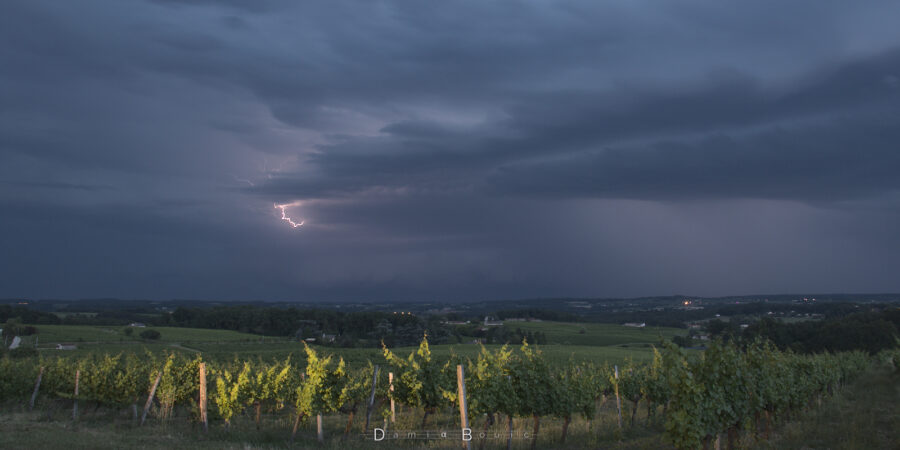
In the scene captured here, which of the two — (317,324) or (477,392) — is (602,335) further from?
(477,392)

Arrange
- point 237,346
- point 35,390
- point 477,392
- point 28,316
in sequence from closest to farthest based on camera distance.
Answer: point 477,392
point 35,390
point 237,346
point 28,316

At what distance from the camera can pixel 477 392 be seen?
14.9 m

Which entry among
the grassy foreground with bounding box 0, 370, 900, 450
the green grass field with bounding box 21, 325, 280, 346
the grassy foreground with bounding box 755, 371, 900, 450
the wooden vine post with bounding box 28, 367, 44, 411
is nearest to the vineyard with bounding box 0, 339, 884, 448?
the wooden vine post with bounding box 28, 367, 44, 411

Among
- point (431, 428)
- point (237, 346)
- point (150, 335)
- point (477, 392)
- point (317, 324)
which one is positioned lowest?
point (317, 324)

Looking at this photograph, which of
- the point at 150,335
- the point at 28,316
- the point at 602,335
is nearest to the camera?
the point at 150,335

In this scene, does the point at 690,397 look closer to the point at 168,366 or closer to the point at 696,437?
the point at 696,437

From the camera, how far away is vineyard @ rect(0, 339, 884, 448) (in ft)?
40.3

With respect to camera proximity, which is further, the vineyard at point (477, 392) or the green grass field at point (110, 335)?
the green grass field at point (110, 335)

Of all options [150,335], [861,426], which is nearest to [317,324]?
[150,335]

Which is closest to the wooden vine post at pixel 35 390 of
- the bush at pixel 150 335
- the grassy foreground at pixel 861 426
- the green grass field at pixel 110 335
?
the grassy foreground at pixel 861 426

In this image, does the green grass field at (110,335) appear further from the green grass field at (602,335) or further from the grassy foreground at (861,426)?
the grassy foreground at (861,426)

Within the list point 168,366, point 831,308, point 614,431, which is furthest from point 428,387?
point 831,308

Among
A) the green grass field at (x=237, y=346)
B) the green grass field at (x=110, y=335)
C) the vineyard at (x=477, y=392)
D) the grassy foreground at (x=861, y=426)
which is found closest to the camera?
the vineyard at (x=477, y=392)

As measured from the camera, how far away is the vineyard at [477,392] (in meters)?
12.3
